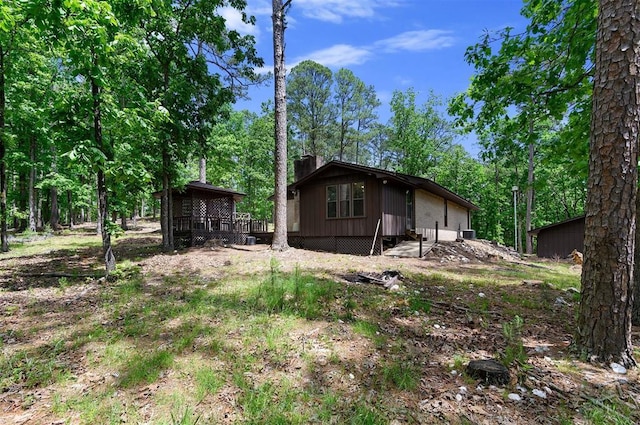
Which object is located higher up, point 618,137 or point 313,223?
point 618,137

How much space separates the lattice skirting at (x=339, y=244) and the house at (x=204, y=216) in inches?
160

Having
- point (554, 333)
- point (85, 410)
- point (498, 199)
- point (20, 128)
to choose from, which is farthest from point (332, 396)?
point (498, 199)

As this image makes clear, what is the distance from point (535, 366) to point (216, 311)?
4.15 metres

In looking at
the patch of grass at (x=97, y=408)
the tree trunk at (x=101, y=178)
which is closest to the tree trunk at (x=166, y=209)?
the tree trunk at (x=101, y=178)

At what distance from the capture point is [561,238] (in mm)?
19703

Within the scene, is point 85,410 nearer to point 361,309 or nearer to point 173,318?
point 173,318

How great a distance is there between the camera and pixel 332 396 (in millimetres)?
2727

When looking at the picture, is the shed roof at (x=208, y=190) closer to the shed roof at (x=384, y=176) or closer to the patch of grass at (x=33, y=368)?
the shed roof at (x=384, y=176)

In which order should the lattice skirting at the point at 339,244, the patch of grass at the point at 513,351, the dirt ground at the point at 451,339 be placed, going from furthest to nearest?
the lattice skirting at the point at 339,244, the patch of grass at the point at 513,351, the dirt ground at the point at 451,339

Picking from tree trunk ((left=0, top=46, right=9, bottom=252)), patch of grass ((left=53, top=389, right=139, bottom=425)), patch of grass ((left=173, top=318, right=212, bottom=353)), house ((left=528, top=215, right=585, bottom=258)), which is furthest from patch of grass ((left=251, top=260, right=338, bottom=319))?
house ((left=528, top=215, right=585, bottom=258))

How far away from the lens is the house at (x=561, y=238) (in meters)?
18.7

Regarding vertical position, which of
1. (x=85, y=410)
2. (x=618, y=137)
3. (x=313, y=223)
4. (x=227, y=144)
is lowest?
(x=85, y=410)

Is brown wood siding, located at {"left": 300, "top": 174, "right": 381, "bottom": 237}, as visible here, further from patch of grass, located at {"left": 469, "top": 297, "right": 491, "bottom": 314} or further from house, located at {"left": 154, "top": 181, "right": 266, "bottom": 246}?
patch of grass, located at {"left": 469, "top": 297, "right": 491, "bottom": 314}

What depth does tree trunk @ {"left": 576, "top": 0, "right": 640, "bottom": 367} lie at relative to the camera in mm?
3025
